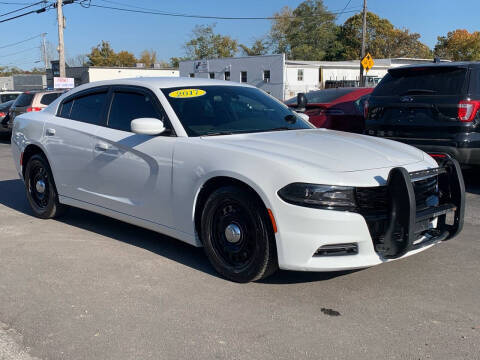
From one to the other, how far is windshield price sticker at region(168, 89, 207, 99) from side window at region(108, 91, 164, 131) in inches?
Result: 8.8

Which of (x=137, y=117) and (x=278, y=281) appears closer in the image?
(x=278, y=281)

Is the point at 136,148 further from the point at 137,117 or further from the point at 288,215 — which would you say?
Result: the point at 288,215

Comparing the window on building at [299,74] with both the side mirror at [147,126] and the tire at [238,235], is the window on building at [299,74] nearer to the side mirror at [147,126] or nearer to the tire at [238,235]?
the side mirror at [147,126]

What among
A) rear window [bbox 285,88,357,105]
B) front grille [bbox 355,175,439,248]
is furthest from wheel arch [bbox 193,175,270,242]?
rear window [bbox 285,88,357,105]

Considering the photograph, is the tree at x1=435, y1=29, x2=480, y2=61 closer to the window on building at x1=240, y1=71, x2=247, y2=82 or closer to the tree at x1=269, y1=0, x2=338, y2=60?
the tree at x1=269, y1=0, x2=338, y2=60

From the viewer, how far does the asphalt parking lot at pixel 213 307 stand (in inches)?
128

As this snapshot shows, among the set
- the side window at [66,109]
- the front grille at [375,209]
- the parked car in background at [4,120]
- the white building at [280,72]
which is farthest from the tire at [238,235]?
the white building at [280,72]

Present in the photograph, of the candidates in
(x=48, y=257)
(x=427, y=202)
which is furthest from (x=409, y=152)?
(x=48, y=257)

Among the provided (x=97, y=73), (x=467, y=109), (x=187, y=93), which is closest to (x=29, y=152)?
(x=187, y=93)

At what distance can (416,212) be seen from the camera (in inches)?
157

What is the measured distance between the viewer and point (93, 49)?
352 ft

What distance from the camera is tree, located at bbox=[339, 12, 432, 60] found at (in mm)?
82312

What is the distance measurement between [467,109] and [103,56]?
106 metres

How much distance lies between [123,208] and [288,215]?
6.38 ft
